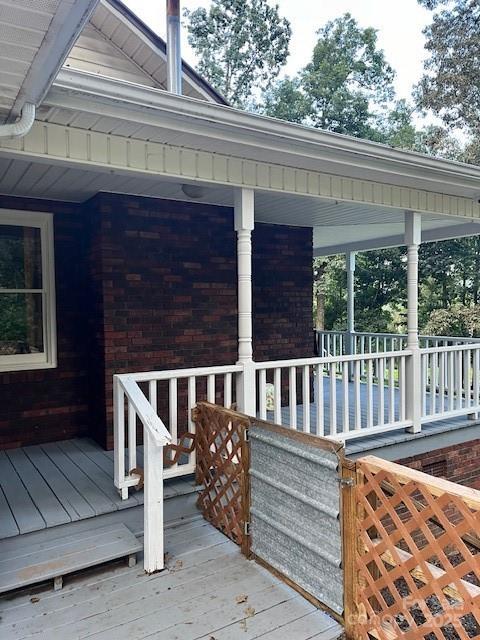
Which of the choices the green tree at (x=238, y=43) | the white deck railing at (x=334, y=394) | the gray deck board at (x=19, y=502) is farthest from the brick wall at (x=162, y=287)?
the green tree at (x=238, y=43)

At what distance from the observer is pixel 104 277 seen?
16.2ft

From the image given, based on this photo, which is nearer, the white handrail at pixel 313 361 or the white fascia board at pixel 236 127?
the white fascia board at pixel 236 127

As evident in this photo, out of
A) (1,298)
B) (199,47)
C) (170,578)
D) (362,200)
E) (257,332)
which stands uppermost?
(199,47)

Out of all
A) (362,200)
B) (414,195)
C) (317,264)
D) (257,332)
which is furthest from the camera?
(317,264)

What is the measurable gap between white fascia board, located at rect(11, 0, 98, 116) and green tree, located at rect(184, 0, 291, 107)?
71.3ft

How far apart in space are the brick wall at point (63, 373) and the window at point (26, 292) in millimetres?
82

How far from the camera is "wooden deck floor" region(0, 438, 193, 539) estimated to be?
341 centimetres

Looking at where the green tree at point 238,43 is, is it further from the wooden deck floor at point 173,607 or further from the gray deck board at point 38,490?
the wooden deck floor at point 173,607

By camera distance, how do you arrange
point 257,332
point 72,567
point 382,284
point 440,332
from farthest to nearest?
point 382,284 < point 440,332 < point 257,332 < point 72,567

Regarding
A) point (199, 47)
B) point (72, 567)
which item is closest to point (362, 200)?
point (72, 567)

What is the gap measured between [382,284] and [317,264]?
315cm

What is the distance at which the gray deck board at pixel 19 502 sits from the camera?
3.30m

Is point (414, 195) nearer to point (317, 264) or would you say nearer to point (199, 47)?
point (317, 264)

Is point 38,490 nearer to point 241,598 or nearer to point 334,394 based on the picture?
point 241,598
